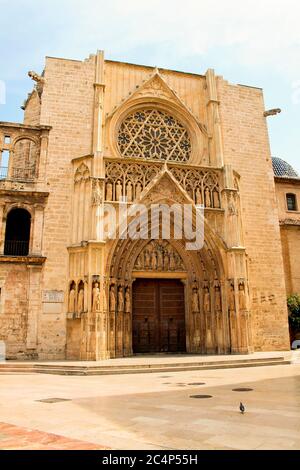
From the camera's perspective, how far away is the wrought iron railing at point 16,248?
16308mm

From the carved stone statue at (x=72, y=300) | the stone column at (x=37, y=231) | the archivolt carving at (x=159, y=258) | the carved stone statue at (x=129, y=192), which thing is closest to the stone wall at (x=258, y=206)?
the archivolt carving at (x=159, y=258)

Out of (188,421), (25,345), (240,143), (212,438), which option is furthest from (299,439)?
(240,143)

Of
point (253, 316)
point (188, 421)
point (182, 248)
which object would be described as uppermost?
point (182, 248)

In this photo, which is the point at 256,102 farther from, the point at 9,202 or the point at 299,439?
the point at 299,439

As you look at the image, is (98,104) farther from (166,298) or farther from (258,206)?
(166,298)

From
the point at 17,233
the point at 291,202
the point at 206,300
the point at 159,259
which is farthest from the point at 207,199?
the point at 17,233

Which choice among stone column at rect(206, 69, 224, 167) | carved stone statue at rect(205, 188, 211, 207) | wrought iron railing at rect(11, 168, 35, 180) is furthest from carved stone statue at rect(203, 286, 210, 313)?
wrought iron railing at rect(11, 168, 35, 180)

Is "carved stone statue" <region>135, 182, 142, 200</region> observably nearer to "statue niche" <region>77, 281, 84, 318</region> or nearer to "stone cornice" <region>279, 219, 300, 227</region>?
"statue niche" <region>77, 281, 84, 318</region>

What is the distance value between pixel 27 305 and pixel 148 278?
205 inches

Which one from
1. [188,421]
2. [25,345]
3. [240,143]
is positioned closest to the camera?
[188,421]

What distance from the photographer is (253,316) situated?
17016 millimetres

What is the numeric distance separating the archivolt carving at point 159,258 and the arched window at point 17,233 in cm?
522

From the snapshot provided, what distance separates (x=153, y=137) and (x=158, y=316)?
29.8 feet

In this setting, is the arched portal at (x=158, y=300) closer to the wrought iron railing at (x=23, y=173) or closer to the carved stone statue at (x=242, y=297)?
the carved stone statue at (x=242, y=297)
